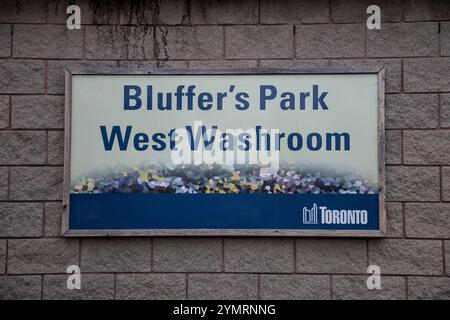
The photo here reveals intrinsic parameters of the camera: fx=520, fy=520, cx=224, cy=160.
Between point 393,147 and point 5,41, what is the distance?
341 centimetres

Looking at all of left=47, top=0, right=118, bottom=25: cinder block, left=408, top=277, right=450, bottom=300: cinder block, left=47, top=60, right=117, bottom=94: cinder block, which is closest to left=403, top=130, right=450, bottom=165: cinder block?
left=408, top=277, right=450, bottom=300: cinder block

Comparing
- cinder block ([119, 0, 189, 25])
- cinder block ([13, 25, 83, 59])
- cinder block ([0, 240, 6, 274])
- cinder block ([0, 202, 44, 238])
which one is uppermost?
cinder block ([119, 0, 189, 25])

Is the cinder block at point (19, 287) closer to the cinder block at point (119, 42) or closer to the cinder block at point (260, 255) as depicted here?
the cinder block at point (260, 255)

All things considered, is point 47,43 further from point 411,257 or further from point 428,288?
point 428,288

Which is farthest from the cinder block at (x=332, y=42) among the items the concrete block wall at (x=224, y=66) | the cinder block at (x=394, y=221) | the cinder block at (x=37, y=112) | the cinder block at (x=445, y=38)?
the cinder block at (x=37, y=112)

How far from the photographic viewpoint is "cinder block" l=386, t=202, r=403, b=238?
14.0 feet

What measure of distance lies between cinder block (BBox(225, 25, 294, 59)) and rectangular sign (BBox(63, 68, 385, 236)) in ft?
0.59

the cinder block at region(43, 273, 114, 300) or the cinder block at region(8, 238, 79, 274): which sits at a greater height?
the cinder block at region(8, 238, 79, 274)

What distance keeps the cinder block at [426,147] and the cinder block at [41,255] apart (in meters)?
2.87

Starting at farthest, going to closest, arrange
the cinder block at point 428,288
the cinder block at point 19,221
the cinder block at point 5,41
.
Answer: the cinder block at point 5,41 → the cinder block at point 19,221 → the cinder block at point 428,288

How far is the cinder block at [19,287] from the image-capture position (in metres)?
4.33

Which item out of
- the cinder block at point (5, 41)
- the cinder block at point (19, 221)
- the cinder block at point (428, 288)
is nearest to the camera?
the cinder block at point (428, 288)

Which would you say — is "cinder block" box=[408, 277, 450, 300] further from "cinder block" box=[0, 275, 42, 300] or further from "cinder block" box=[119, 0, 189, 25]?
"cinder block" box=[0, 275, 42, 300]

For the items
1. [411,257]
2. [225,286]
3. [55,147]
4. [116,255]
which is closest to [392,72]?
[411,257]
